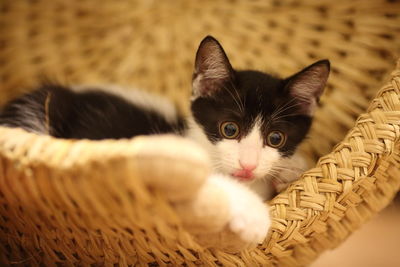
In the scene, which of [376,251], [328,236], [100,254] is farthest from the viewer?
[376,251]

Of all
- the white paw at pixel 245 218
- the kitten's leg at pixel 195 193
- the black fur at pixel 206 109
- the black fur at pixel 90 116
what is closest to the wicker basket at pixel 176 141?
the kitten's leg at pixel 195 193

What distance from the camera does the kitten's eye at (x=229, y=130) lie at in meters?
1.24

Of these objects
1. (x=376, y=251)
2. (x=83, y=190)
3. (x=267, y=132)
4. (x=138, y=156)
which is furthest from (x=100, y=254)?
(x=376, y=251)

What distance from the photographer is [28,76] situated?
198 centimetres

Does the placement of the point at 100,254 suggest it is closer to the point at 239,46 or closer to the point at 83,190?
the point at 83,190

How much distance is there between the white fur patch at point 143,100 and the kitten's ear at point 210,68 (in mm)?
225

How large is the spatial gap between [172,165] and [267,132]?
691 mm

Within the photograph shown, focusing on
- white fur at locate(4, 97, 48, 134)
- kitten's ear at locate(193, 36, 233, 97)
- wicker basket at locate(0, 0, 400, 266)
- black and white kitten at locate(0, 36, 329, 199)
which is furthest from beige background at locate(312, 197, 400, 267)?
white fur at locate(4, 97, 48, 134)

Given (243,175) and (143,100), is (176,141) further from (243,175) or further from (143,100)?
(143,100)

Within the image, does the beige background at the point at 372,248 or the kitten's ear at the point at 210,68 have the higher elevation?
the kitten's ear at the point at 210,68

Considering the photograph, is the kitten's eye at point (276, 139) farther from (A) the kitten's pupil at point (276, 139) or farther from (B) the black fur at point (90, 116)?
(B) the black fur at point (90, 116)

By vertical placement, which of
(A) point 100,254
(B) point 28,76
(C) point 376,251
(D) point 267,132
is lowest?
(C) point 376,251

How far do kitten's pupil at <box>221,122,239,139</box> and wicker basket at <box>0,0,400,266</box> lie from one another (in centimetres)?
26

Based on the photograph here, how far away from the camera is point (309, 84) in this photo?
50.7 inches
